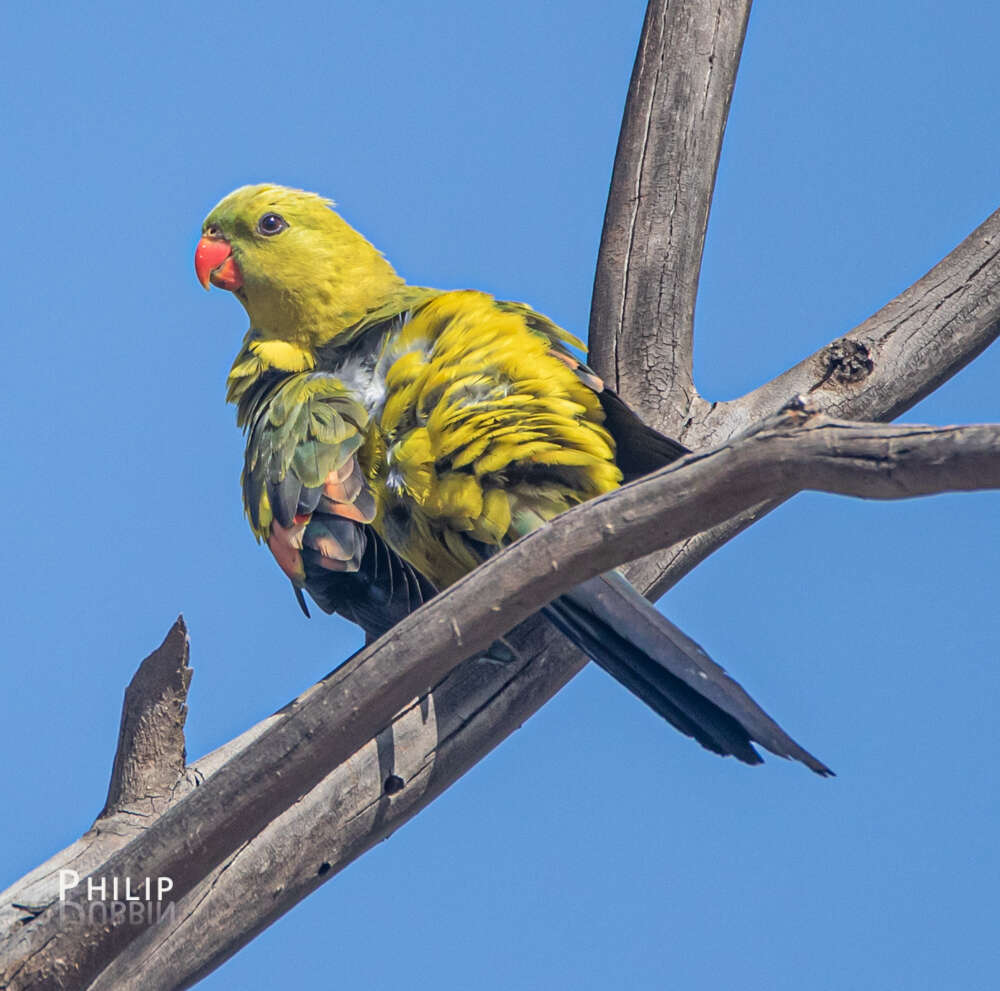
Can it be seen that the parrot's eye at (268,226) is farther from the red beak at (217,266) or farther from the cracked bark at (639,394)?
the cracked bark at (639,394)

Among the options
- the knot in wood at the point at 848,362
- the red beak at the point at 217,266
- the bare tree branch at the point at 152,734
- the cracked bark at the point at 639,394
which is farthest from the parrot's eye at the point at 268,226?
the knot in wood at the point at 848,362

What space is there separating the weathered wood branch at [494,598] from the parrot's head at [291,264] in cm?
200

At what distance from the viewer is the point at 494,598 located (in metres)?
2.12

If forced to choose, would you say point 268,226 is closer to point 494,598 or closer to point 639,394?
point 639,394

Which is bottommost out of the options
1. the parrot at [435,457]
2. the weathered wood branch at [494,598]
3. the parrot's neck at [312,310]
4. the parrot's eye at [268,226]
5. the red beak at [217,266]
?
the weathered wood branch at [494,598]

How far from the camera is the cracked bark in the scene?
2.89m

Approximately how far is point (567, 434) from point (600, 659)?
634 millimetres

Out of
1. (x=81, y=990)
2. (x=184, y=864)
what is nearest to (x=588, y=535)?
(x=184, y=864)

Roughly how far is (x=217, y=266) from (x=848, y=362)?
6.95ft

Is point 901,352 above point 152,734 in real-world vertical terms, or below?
above

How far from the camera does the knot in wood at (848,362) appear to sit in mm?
3482

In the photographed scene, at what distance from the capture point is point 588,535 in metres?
2.08

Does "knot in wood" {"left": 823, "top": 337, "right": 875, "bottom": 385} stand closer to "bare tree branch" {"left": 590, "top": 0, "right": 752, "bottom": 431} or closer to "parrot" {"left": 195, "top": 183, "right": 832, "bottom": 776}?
"bare tree branch" {"left": 590, "top": 0, "right": 752, "bottom": 431}

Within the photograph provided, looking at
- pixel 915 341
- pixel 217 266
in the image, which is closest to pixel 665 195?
pixel 915 341
